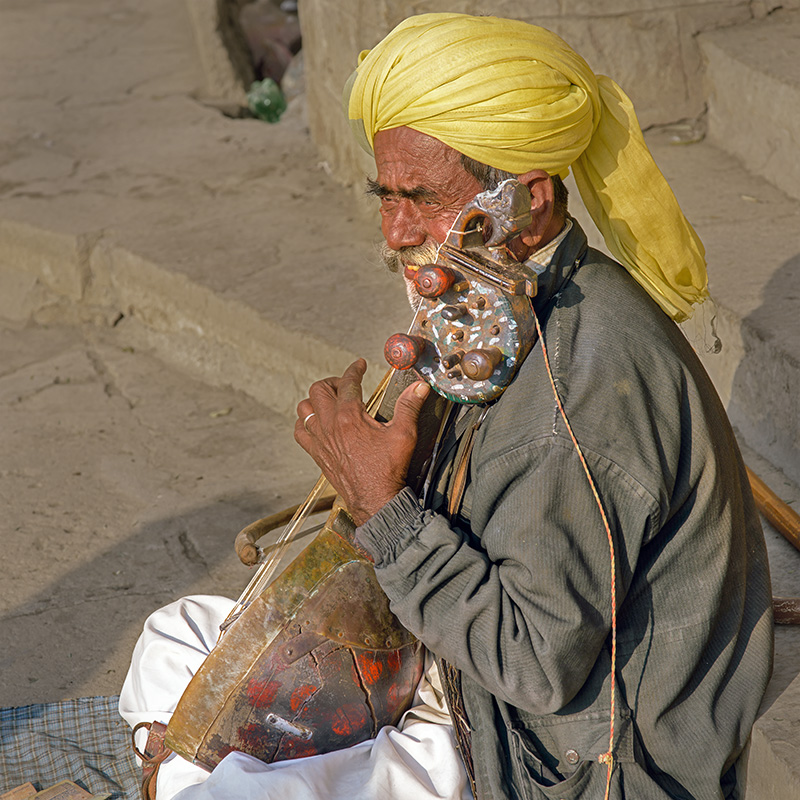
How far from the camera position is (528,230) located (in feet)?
5.51

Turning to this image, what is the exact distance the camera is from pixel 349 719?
1.85 metres

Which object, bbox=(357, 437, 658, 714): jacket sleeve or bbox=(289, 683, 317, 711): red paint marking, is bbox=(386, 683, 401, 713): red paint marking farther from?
bbox=(357, 437, 658, 714): jacket sleeve

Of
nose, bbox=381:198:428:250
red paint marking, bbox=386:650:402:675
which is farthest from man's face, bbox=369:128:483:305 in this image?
red paint marking, bbox=386:650:402:675

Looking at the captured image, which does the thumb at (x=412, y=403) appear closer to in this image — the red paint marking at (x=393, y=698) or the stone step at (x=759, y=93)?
the red paint marking at (x=393, y=698)

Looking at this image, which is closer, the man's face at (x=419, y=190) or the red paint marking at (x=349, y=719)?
the man's face at (x=419, y=190)

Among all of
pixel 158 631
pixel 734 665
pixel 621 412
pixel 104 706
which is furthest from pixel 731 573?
pixel 104 706

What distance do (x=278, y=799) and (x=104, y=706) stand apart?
1.10 m

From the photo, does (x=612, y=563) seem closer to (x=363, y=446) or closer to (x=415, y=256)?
(x=363, y=446)

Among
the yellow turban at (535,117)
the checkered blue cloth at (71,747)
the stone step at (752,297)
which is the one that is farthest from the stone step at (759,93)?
the checkered blue cloth at (71,747)

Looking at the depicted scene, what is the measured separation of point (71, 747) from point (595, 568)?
155 cm

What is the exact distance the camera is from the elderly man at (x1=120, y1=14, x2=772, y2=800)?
151 centimetres

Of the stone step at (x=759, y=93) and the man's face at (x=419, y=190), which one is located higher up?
the man's face at (x=419, y=190)

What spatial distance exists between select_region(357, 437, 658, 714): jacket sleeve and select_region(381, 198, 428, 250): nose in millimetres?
424

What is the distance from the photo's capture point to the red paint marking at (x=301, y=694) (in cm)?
182
